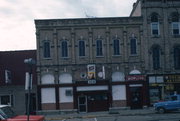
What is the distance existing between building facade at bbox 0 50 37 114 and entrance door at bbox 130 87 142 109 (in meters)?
10.6

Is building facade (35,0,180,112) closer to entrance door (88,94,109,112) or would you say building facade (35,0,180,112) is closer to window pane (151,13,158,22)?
entrance door (88,94,109,112)

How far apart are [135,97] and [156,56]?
508 centimetres

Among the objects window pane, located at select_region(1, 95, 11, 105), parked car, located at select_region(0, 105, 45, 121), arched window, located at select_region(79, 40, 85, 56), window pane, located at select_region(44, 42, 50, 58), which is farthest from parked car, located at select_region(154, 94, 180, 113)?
parked car, located at select_region(0, 105, 45, 121)

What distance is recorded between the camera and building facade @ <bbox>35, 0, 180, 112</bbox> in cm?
4012

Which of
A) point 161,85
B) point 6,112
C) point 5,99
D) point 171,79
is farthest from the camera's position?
point 5,99

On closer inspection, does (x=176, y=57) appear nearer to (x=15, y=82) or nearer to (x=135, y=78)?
(x=135, y=78)

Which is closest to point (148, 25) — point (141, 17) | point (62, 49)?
point (141, 17)

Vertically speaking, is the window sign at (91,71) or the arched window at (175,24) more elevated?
the arched window at (175,24)

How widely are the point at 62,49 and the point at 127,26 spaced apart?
7574 mm

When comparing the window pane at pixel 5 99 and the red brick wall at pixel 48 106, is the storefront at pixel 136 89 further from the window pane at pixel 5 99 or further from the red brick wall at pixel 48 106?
the window pane at pixel 5 99

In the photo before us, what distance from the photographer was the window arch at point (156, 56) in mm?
40688

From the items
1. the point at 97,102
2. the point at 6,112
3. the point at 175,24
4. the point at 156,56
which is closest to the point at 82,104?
the point at 97,102

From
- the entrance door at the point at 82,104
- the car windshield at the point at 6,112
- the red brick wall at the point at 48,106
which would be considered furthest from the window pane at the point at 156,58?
the car windshield at the point at 6,112

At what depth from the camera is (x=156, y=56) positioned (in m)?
40.8
